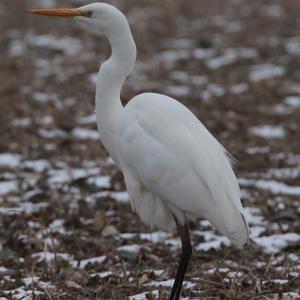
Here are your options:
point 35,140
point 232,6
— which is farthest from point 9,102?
point 232,6

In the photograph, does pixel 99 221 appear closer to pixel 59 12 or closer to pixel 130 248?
pixel 130 248

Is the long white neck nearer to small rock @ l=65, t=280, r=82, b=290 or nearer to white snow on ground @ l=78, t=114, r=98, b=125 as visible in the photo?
small rock @ l=65, t=280, r=82, b=290

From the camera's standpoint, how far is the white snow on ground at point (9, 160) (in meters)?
7.42

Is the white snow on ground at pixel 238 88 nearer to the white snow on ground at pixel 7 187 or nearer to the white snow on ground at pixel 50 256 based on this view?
the white snow on ground at pixel 7 187

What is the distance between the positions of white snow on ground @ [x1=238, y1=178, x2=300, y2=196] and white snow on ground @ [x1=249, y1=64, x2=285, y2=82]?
367cm

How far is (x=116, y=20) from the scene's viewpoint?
447cm

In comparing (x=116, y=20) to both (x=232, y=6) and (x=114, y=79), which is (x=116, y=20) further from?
(x=232, y=6)

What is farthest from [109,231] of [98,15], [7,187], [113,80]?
[98,15]

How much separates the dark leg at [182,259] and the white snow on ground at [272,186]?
2451 millimetres

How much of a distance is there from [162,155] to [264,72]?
6.71 m

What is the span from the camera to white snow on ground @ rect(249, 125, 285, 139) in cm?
828

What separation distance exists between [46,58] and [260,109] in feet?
12.2

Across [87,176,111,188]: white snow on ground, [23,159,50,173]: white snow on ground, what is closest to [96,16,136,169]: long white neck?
[87,176,111,188]: white snow on ground

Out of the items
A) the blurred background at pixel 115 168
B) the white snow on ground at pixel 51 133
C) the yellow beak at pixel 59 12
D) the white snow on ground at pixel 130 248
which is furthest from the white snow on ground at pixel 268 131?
the yellow beak at pixel 59 12
